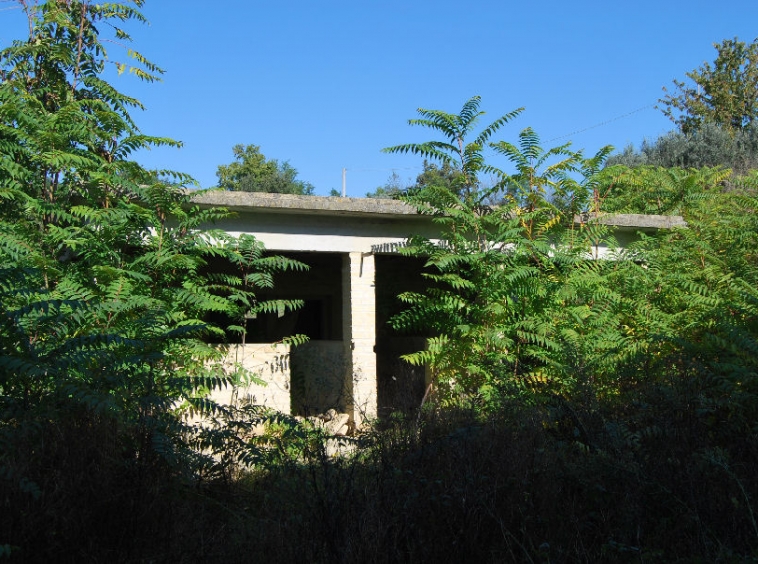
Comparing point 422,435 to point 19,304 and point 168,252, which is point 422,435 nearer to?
point 19,304

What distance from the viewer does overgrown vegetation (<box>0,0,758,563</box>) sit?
13.0ft

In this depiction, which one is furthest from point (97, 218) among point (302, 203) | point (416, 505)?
point (416, 505)

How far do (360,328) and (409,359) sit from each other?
108 centimetres

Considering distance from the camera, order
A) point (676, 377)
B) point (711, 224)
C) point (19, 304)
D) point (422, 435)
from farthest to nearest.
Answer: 1. point (711, 224)
2. point (676, 377)
3. point (19, 304)
4. point (422, 435)

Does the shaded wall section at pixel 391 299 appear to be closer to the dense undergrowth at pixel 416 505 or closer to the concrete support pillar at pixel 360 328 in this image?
the concrete support pillar at pixel 360 328

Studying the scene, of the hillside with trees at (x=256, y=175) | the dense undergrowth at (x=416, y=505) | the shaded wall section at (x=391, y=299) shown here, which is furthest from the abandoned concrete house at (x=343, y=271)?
the hillside with trees at (x=256, y=175)

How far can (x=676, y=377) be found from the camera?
6742mm

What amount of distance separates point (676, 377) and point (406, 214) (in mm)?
4486

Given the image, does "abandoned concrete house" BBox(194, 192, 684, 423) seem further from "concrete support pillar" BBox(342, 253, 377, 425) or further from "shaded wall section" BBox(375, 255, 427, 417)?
"shaded wall section" BBox(375, 255, 427, 417)

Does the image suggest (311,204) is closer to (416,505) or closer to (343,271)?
(343,271)

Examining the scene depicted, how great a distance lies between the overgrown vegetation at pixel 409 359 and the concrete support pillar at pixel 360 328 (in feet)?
2.76

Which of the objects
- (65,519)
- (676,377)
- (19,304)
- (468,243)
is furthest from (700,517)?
(468,243)

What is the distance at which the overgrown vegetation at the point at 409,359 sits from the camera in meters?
3.98

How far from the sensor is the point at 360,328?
10.2 metres
